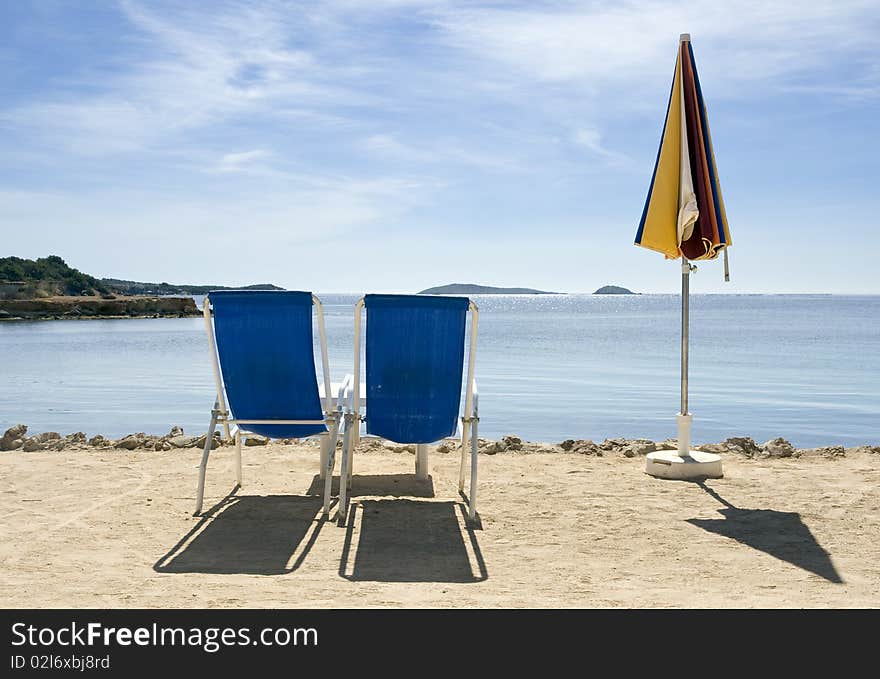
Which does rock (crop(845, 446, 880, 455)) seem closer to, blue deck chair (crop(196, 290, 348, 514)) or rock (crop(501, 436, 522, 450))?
rock (crop(501, 436, 522, 450))

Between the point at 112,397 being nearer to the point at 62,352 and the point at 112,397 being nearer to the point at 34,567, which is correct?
the point at 34,567

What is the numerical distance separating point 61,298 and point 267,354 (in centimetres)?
6289

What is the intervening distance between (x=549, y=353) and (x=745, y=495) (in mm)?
21563

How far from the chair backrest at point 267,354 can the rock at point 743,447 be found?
368 cm

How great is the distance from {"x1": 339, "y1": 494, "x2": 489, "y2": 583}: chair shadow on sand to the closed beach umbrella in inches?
76.6

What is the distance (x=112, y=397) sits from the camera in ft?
45.2

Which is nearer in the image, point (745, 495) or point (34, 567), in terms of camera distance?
point (34, 567)

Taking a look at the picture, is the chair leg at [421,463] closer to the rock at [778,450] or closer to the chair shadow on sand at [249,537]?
the chair shadow on sand at [249,537]

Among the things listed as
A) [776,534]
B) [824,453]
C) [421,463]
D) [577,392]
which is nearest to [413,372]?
[421,463]

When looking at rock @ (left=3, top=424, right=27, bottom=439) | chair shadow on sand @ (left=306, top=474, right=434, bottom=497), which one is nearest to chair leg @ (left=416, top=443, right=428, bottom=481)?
chair shadow on sand @ (left=306, top=474, right=434, bottom=497)

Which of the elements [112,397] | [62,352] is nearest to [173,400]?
[112,397]

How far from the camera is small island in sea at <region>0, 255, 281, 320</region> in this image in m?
58.0

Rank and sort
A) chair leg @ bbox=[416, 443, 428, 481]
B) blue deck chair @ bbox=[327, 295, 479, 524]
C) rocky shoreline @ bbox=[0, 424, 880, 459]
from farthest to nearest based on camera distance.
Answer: rocky shoreline @ bbox=[0, 424, 880, 459], chair leg @ bbox=[416, 443, 428, 481], blue deck chair @ bbox=[327, 295, 479, 524]
